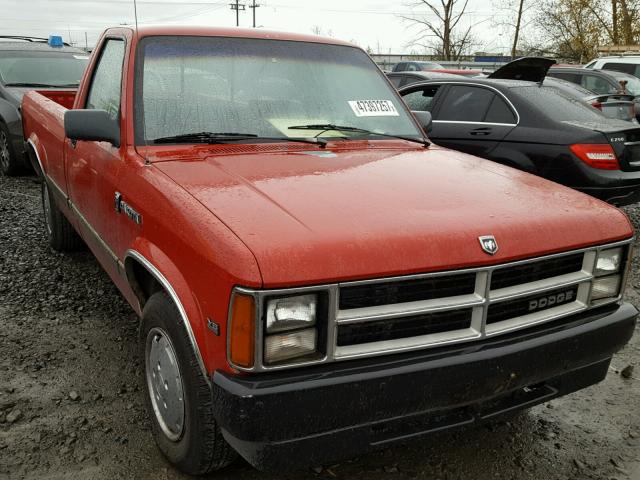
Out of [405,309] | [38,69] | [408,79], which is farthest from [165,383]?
[408,79]

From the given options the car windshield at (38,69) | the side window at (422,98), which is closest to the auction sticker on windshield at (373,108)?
the side window at (422,98)

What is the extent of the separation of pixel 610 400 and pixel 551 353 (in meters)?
1.31

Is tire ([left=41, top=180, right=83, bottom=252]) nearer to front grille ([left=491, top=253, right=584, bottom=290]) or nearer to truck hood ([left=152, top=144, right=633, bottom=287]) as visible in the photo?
truck hood ([left=152, top=144, right=633, bottom=287])

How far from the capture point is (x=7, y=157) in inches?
330

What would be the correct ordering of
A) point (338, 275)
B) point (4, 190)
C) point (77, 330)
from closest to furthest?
point (338, 275), point (77, 330), point (4, 190)

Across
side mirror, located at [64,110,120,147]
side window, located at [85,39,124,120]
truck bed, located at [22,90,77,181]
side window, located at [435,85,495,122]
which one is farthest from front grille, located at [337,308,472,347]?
side window, located at [435,85,495,122]

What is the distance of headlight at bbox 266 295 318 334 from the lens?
1915 mm

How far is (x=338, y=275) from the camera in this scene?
192cm

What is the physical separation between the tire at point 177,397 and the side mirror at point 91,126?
931mm

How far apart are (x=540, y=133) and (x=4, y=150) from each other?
22.9 ft

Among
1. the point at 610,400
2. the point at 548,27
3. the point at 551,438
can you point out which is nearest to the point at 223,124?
the point at 551,438

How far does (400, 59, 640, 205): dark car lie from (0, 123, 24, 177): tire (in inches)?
218

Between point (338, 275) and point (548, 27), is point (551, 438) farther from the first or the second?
point (548, 27)

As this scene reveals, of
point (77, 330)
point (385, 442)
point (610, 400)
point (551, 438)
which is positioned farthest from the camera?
point (77, 330)
